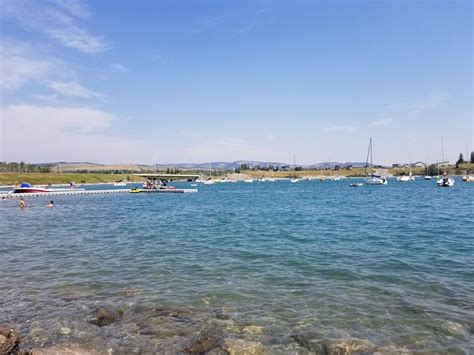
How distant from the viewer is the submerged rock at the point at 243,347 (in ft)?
34.8

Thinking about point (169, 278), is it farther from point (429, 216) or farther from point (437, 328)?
point (429, 216)

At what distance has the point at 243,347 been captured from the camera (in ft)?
35.6

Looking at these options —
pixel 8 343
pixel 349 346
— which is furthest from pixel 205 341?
pixel 8 343

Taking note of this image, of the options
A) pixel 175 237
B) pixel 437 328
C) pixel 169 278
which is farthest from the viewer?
pixel 175 237

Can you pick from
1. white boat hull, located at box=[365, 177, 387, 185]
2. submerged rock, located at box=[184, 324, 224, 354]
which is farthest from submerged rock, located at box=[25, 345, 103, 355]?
white boat hull, located at box=[365, 177, 387, 185]

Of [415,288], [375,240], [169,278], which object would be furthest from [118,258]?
[375,240]

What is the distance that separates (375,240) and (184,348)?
69.6 feet

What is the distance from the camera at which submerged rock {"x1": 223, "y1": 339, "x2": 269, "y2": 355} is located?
10.6 metres

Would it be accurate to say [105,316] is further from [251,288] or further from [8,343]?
[251,288]

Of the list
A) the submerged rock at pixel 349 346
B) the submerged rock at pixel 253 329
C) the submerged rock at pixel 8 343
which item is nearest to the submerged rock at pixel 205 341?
the submerged rock at pixel 253 329

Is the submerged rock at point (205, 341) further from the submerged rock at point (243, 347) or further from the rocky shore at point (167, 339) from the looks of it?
the submerged rock at point (243, 347)

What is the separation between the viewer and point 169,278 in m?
18.4

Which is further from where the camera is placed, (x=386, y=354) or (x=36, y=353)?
(x=386, y=354)

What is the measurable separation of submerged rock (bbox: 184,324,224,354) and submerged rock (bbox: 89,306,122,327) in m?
3.28
